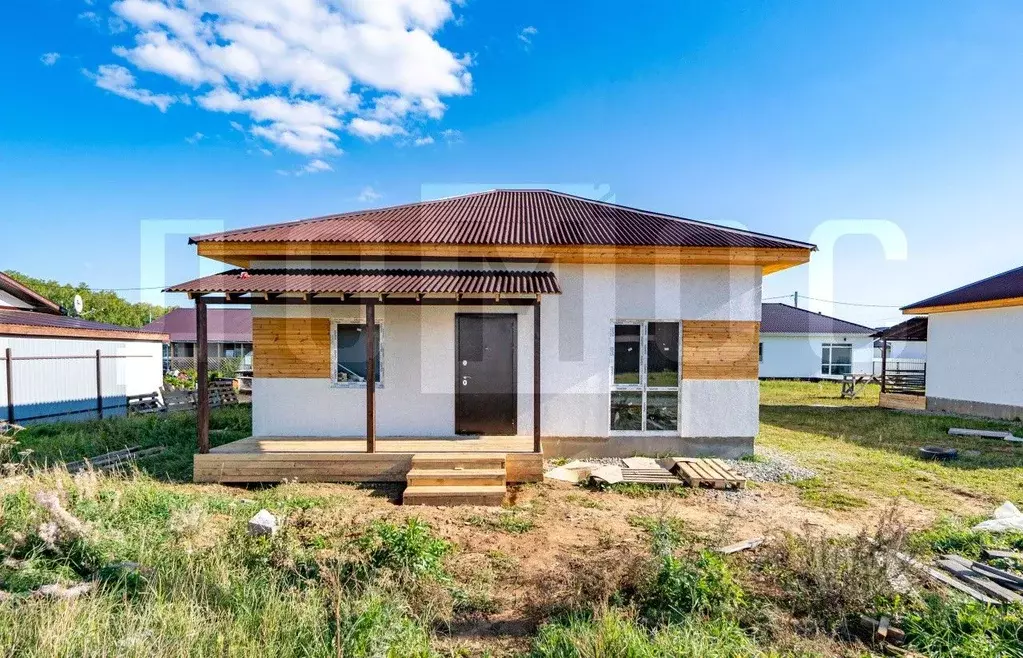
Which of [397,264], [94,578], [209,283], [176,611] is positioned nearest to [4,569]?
[94,578]

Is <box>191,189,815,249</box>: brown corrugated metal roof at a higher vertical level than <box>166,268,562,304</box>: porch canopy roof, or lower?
higher

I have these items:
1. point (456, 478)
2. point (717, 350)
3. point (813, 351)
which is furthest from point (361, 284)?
point (813, 351)

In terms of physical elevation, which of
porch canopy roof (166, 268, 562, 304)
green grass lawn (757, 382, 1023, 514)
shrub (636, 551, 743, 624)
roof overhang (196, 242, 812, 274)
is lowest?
green grass lawn (757, 382, 1023, 514)

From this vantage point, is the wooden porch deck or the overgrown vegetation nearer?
the overgrown vegetation

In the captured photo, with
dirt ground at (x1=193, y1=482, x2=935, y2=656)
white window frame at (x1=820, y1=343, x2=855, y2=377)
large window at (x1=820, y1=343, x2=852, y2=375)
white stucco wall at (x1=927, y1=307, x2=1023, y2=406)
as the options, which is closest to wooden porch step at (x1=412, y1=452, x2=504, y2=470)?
dirt ground at (x1=193, y1=482, x2=935, y2=656)

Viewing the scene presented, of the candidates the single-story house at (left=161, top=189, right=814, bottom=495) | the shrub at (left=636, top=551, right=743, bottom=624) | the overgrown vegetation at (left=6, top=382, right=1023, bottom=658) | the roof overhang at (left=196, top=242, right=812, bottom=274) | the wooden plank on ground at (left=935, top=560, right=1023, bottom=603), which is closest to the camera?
the overgrown vegetation at (left=6, top=382, right=1023, bottom=658)

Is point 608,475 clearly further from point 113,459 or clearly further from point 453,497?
point 113,459

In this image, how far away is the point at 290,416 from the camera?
26.7 feet

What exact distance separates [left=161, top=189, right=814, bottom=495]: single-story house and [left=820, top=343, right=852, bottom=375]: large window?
2444 centimetres

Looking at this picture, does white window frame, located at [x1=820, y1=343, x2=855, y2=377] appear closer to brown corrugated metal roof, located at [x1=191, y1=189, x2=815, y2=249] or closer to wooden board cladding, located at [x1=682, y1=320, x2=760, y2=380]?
brown corrugated metal roof, located at [x1=191, y1=189, x2=815, y2=249]

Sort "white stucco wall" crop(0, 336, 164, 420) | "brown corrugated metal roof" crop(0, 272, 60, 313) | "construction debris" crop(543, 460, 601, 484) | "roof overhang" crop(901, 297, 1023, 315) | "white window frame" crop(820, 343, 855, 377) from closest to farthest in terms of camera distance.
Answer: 1. "construction debris" crop(543, 460, 601, 484)
2. "white stucco wall" crop(0, 336, 164, 420)
3. "roof overhang" crop(901, 297, 1023, 315)
4. "brown corrugated metal roof" crop(0, 272, 60, 313)
5. "white window frame" crop(820, 343, 855, 377)

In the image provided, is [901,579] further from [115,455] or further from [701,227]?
[115,455]

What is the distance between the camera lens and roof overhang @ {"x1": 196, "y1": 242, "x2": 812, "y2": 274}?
25.9 ft

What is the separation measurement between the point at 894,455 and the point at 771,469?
3186 mm
